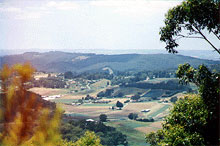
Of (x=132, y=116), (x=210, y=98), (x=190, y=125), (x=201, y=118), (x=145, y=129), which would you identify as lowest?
(x=132, y=116)

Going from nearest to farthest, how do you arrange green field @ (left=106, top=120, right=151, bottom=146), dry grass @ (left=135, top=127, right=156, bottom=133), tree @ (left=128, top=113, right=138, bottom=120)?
1. green field @ (left=106, top=120, right=151, bottom=146)
2. dry grass @ (left=135, top=127, right=156, bottom=133)
3. tree @ (left=128, top=113, right=138, bottom=120)

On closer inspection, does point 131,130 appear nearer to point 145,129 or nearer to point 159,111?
point 145,129

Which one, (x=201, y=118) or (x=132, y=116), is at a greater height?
(x=201, y=118)

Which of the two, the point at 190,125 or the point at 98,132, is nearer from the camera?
the point at 190,125

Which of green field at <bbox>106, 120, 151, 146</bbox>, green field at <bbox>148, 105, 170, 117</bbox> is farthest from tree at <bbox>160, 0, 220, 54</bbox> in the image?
green field at <bbox>148, 105, 170, 117</bbox>

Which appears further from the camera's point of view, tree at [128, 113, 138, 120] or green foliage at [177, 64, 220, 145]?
tree at [128, 113, 138, 120]

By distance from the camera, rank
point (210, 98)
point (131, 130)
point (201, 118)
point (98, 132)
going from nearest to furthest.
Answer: point (201, 118) < point (210, 98) < point (98, 132) < point (131, 130)

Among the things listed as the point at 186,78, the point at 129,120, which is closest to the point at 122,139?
the point at 129,120

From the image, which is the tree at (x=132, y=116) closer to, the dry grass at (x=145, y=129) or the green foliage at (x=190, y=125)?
the dry grass at (x=145, y=129)

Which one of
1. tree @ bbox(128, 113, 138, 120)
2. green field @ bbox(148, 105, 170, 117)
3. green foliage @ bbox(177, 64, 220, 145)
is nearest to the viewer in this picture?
green foliage @ bbox(177, 64, 220, 145)

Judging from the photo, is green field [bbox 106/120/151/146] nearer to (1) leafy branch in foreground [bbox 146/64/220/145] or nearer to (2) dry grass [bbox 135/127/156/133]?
(2) dry grass [bbox 135/127/156/133]

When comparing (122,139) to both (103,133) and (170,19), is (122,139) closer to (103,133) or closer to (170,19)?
(103,133)

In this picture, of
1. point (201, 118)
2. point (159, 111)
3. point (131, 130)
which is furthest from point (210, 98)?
point (159, 111)
